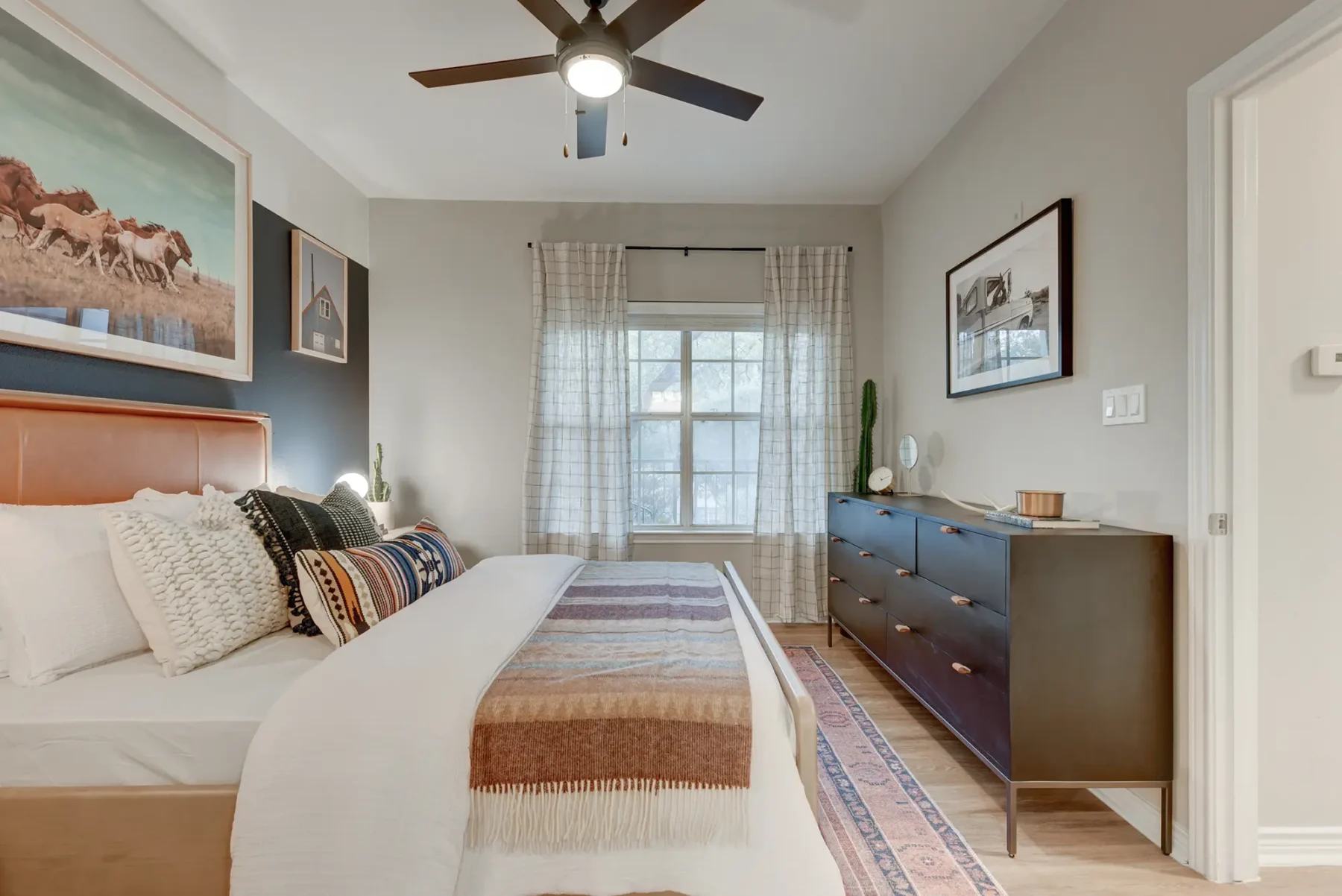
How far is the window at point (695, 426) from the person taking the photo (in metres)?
4.12

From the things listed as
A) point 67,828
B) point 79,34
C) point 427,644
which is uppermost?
point 79,34

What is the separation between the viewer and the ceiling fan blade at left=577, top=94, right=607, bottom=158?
7.29 ft

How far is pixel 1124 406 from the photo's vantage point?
1925 mm

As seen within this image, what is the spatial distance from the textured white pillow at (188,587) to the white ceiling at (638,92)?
190 centimetres

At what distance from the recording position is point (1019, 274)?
248 cm

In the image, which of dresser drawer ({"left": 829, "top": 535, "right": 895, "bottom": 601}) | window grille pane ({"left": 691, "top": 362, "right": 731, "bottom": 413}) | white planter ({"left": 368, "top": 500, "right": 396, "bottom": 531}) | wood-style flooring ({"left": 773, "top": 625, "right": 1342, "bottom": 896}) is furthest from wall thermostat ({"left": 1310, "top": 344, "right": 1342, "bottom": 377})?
white planter ({"left": 368, "top": 500, "right": 396, "bottom": 531})

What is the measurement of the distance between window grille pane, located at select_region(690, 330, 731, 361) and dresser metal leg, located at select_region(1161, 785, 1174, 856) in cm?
304

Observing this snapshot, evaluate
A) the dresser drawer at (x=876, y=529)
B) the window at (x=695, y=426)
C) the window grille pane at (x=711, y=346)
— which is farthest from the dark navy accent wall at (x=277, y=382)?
the dresser drawer at (x=876, y=529)

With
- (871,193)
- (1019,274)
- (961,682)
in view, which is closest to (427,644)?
Answer: (961,682)

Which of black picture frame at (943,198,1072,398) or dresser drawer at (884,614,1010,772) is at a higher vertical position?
black picture frame at (943,198,1072,398)

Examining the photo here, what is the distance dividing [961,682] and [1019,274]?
1590 mm

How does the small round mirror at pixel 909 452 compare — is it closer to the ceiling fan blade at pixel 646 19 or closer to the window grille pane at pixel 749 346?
the window grille pane at pixel 749 346

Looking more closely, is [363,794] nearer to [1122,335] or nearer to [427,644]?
[427,644]

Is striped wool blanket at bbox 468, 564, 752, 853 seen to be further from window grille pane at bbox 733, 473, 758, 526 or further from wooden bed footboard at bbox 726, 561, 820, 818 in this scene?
window grille pane at bbox 733, 473, 758, 526
